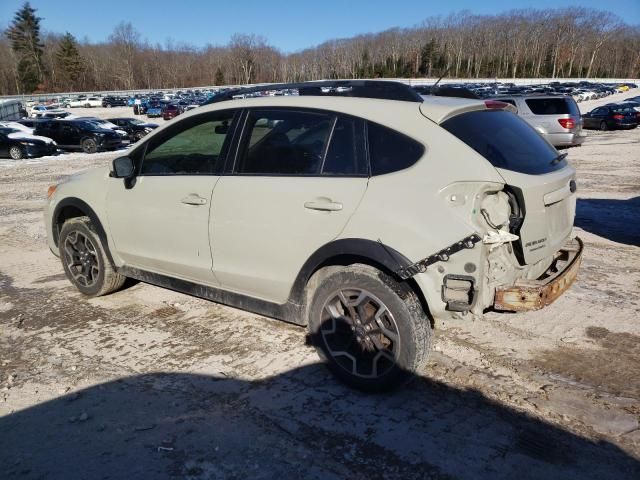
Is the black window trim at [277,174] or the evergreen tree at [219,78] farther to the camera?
the evergreen tree at [219,78]

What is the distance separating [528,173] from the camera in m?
3.06

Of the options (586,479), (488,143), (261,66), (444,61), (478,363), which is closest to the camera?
(586,479)

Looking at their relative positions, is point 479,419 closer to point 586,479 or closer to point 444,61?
point 586,479

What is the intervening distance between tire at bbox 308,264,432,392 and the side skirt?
6.7 inches

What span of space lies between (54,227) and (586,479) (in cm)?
502

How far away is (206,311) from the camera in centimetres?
462

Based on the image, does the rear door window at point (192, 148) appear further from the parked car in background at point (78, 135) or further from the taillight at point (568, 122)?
the parked car in background at point (78, 135)

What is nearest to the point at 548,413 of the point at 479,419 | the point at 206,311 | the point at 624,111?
the point at 479,419

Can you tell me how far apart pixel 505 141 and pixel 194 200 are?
2.22m

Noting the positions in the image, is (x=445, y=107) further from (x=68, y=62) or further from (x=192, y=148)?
(x=68, y=62)

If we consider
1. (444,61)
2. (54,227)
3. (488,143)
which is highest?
(444,61)

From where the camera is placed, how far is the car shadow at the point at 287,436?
2572mm

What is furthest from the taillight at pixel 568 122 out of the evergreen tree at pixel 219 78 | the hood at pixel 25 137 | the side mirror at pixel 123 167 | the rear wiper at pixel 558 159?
the evergreen tree at pixel 219 78

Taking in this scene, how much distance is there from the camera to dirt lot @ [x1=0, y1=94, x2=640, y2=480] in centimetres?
263
